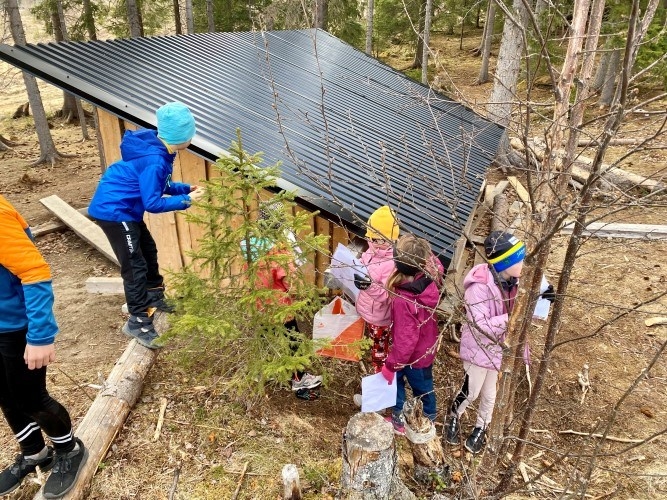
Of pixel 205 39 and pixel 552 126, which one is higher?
pixel 552 126

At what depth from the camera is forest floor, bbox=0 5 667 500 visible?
11.1ft

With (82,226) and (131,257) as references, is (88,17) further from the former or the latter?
(131,257)

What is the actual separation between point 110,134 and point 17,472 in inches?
150

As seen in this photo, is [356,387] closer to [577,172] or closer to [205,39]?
[205,39]

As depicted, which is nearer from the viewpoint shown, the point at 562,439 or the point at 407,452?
the point at 407,452

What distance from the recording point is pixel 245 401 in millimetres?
4016

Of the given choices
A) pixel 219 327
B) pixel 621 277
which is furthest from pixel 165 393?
pixel 621 277

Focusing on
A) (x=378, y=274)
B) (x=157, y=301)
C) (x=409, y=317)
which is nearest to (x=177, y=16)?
(x=157, y=301)

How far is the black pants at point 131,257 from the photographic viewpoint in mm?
4359

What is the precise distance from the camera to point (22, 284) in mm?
2650

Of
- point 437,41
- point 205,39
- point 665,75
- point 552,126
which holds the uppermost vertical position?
point 552,126

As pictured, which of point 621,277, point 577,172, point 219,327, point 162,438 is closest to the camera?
point 219,327

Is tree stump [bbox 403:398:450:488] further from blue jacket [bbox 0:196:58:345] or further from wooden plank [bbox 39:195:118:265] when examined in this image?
wooden plank [bbox 39:195:118:265]

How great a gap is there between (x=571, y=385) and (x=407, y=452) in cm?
250
